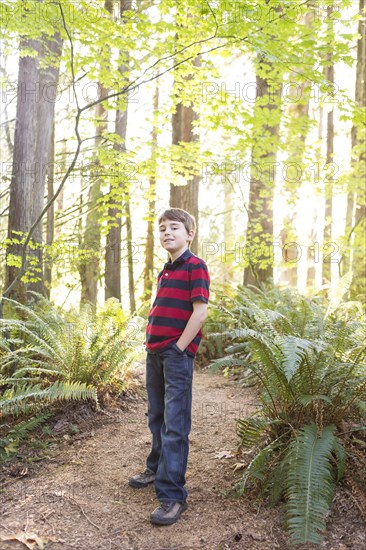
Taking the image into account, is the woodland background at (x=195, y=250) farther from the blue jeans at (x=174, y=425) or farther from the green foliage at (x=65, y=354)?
the blue jeans at (x=174, y=425)

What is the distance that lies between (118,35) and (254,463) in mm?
5367

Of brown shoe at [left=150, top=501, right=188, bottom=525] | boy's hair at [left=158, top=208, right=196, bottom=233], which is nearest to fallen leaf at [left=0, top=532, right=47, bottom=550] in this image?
brown shoe at [left=150, top=501, right=188, bottom=525]

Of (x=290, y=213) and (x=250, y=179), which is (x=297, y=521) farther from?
(x=290, y=213)

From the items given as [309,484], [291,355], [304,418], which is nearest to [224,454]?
[304,418]

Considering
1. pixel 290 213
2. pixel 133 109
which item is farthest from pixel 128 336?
pixel 290 213

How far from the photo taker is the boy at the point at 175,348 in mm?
2936

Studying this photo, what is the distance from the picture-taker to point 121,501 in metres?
3.15

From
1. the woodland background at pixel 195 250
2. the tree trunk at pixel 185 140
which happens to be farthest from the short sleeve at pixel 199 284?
the tree trunk at pixel 185 140

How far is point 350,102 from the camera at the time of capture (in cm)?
579

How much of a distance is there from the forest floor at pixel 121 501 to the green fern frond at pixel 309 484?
139 mm

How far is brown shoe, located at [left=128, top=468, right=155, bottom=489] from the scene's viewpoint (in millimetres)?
3340

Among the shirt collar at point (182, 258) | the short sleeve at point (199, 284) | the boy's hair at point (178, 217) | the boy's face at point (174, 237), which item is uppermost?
the boy's hair at point (178, 217)

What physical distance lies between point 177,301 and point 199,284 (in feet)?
0.62

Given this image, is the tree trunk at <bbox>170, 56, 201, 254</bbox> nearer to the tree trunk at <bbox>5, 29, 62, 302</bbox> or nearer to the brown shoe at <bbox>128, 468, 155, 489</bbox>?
the tree trunk at <bbox>5, 29, 62, 302</bbox>
